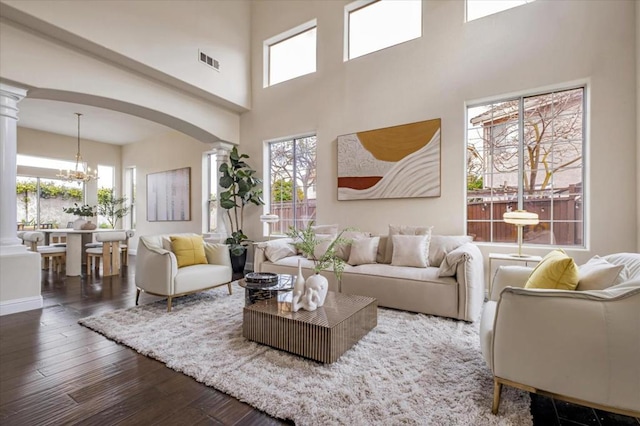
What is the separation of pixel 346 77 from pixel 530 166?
9.51 feet

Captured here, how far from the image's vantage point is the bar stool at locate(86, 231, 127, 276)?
5.18 meters

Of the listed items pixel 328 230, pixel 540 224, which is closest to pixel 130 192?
pixel 328 230

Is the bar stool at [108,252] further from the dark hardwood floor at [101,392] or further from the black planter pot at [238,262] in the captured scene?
the dark hardwood floor at [101,392]

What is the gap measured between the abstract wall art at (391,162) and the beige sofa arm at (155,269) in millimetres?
2623

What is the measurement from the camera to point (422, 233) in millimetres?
3738

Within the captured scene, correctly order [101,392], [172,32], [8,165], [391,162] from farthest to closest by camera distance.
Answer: [172,32], [391,162], [8,165], [101,392]

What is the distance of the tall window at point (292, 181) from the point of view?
536 cm

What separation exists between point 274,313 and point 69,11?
13.3 ft

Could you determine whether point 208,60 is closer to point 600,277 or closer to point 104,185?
point 600,277

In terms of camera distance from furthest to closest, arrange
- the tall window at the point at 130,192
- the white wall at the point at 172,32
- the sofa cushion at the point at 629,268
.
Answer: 1. the tall window at the point at 130,192
2. the white wall at the point at 172,32
3. the sofa cushion at the point at 629,268

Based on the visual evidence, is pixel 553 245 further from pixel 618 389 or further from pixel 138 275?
pixel 138 275

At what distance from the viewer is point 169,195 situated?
7.67 metres

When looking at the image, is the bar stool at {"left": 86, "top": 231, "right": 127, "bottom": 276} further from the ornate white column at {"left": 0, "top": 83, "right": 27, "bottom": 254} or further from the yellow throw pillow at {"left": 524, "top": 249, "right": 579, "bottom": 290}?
the yellow throw pillow at {"left": 524, "top": 249, "right": 579, "bottom": 290}

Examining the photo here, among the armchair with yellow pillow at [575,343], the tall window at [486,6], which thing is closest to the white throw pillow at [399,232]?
the armchair with yellow pillow at [575,343]
